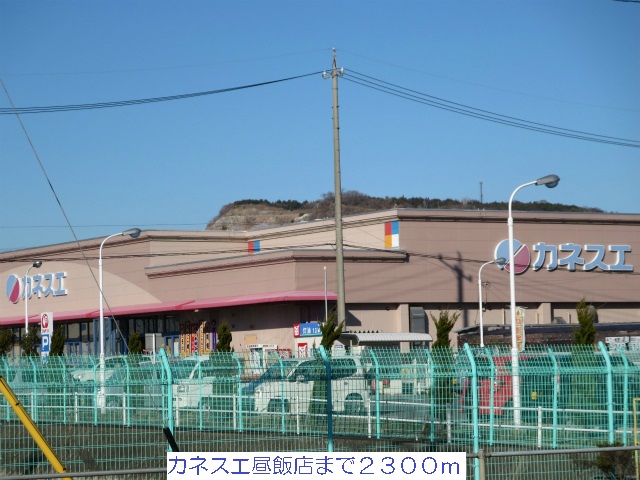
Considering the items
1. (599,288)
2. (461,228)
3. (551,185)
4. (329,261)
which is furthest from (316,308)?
(551,185)

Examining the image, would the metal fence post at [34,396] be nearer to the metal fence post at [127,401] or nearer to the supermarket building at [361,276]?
the metal fence post at [127,401]

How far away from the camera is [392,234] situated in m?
51.7

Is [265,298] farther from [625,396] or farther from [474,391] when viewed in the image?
[474,391]

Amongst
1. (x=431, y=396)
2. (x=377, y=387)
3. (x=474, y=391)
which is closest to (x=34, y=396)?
(x=377, y=387)

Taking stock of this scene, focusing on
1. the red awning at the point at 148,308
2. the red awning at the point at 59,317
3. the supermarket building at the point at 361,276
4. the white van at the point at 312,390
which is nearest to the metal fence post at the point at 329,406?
the white van at the point at 312,390

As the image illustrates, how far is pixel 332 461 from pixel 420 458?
66 centimetres

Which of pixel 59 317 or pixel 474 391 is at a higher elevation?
pixel 59 317

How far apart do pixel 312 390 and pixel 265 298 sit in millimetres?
35860

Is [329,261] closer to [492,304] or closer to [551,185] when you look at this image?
[492,304]

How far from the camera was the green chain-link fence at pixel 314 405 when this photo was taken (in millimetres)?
12414

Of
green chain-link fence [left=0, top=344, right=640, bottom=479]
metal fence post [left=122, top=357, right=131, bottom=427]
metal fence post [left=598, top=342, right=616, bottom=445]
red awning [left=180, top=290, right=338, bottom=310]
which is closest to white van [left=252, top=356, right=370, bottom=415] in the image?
green chain-link fence [left=0, top=344, right=640, bottom=479]

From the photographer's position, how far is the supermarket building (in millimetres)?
49875

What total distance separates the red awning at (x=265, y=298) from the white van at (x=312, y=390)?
33.8 m

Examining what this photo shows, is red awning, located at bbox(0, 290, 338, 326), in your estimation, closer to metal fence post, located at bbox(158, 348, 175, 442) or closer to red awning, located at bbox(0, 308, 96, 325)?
red awning, located at bbox(0, 308, 96, 325)
